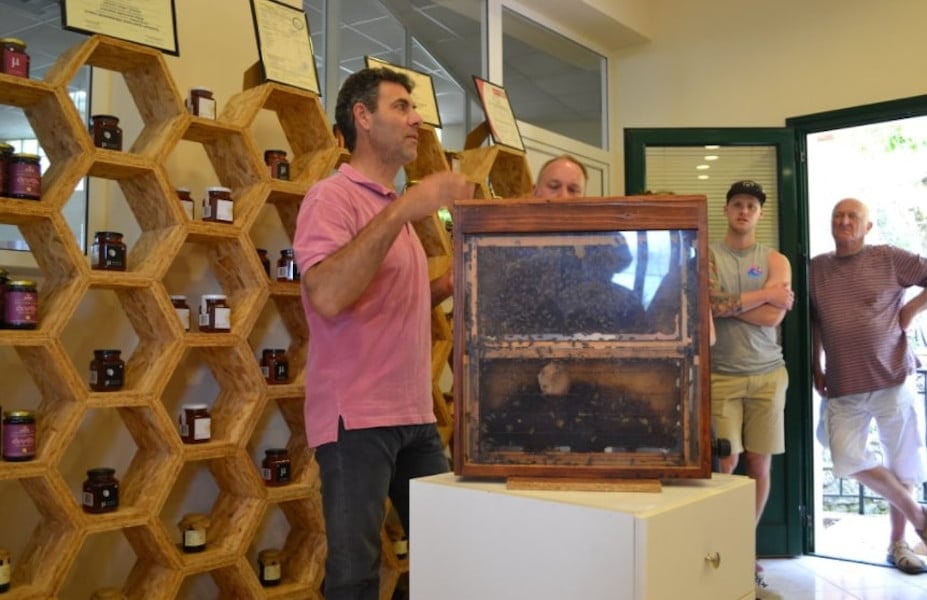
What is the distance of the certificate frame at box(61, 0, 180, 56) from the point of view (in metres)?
1.87

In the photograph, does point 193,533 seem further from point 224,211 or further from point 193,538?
point 224,211

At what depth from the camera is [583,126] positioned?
4.32 metres

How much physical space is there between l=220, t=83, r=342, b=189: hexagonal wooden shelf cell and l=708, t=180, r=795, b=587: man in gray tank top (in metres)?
1.56

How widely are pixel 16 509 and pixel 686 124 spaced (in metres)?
3.41

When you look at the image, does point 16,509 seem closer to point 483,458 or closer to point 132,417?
point 132,417

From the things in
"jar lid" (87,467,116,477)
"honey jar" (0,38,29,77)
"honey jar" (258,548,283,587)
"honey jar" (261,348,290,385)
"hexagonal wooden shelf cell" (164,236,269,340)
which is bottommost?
"honey jar" (258,548,283,587)

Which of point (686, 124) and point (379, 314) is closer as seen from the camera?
point (379, 314)

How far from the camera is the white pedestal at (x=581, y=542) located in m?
0.95

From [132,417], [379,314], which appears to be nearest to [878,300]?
[379,314]

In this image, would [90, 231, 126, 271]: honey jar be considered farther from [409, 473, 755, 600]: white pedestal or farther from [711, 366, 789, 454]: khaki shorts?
[711, 366, 789, 454]: khaki shorts

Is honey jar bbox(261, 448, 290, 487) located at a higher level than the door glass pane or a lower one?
lower

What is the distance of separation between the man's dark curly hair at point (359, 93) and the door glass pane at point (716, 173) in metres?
2.51

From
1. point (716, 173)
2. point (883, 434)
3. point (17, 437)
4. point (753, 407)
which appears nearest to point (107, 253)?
point (17, 437)

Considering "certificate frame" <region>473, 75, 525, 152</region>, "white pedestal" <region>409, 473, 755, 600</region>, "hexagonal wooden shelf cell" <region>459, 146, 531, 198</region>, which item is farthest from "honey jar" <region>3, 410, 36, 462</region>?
"certificate frame" <region>473, 75, 525, 152</region>
